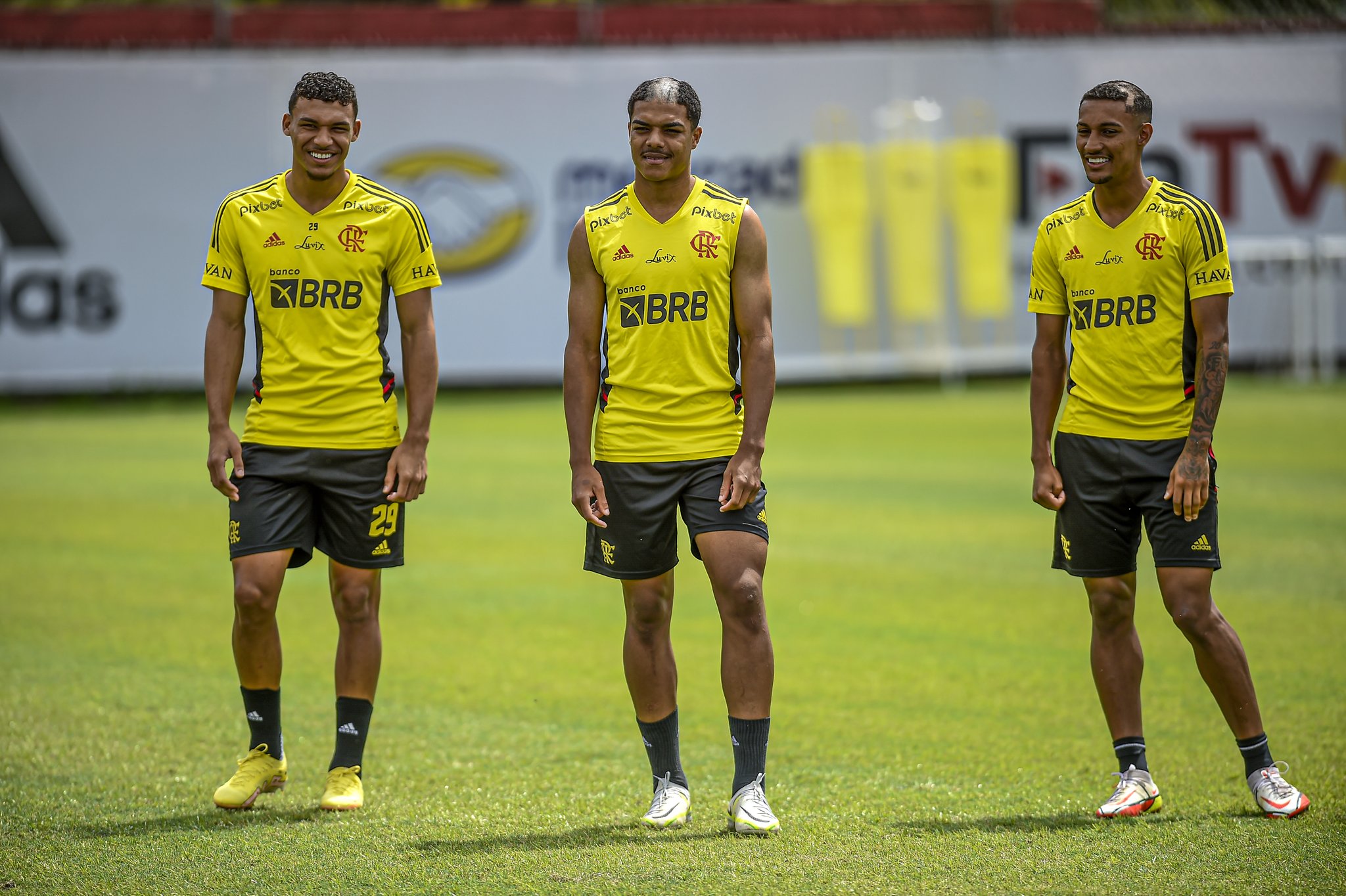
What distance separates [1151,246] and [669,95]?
61.3 inches

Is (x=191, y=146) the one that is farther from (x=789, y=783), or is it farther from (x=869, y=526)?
(x=789, y=783)

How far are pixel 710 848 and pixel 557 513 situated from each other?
7444 mm

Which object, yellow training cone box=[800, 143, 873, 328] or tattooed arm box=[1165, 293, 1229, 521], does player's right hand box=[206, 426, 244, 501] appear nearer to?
tattooed arm box=[1165, 293, 1229, 521]

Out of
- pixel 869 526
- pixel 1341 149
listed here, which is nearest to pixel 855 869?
pixel 869 526

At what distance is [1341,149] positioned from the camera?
76.2 feet

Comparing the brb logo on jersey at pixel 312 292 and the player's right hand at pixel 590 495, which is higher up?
the brb logo on jersey at pixel 312 292

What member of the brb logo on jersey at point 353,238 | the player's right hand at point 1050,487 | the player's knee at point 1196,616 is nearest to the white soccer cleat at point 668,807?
the player's right hand at point 1050,487

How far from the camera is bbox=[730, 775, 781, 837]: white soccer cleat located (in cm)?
466

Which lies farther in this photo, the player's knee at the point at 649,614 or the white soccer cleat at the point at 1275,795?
the player's knee at the point at 649,614

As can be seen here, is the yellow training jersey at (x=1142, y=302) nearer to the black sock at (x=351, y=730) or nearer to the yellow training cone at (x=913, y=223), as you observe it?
the black sock at (x=351, y=730)

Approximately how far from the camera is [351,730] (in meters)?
5.22

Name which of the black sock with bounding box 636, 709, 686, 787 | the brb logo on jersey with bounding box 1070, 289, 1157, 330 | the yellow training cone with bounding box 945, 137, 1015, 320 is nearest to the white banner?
the yellow training cone with bounding box 945, 137, 1015, 320

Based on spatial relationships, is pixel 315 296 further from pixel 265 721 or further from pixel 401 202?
pixel 265 721

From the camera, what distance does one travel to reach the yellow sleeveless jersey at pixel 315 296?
17.0 ft
